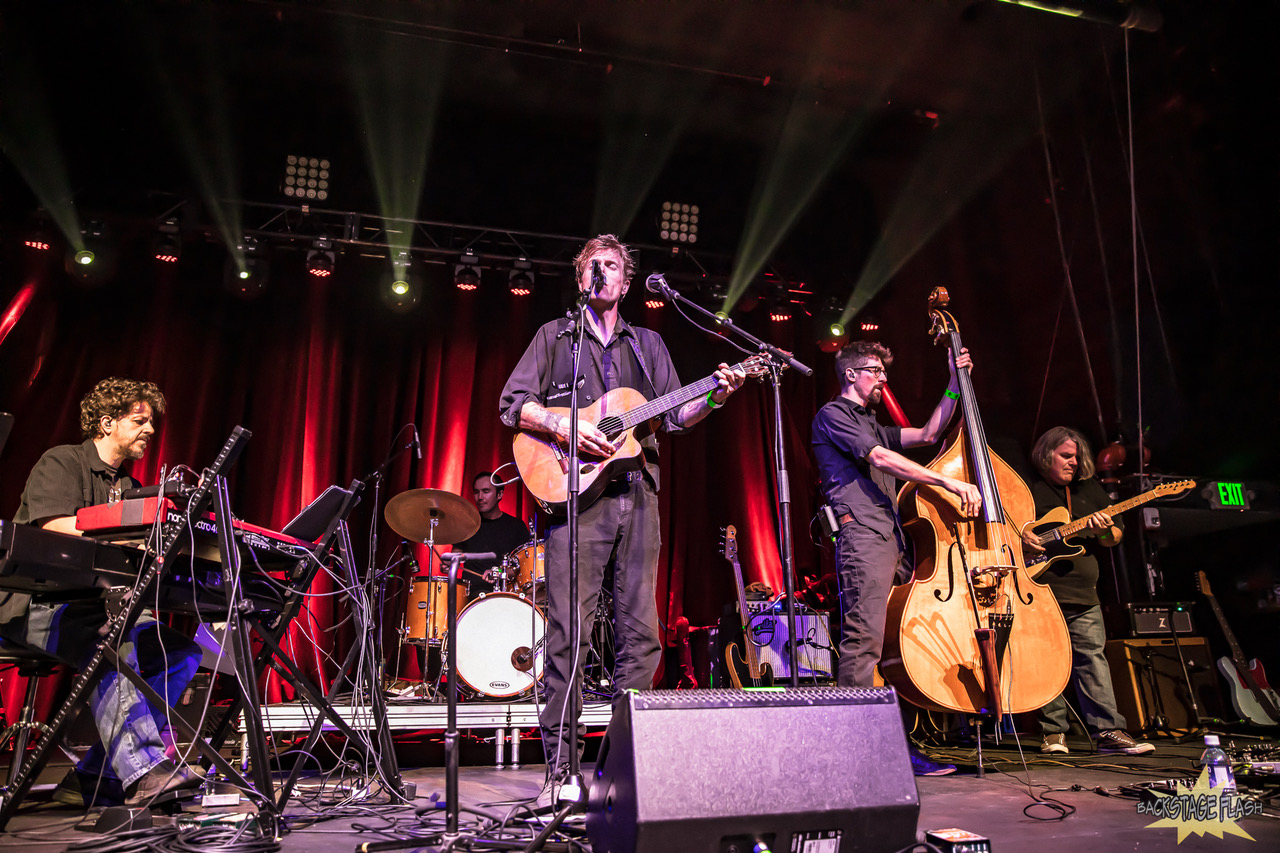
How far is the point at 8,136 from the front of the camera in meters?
6.64

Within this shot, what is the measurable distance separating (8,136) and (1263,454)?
9.91m

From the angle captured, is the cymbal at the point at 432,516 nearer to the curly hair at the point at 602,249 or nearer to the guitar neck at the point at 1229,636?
the curly hair at the point at 602,249

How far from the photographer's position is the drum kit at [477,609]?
5.81 metres

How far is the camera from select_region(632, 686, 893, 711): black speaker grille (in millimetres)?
1807

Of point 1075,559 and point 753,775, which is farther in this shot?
point 1075,559

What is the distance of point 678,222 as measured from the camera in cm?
Answer: 820

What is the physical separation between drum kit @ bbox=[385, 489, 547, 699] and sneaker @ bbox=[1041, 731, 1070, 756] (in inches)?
124

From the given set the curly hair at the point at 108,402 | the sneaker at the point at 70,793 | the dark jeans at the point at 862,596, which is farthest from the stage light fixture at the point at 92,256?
the dark jeans at the point at 862,596

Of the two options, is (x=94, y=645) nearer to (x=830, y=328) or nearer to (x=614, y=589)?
(x=614, y=589)

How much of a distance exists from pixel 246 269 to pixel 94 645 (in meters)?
4.98

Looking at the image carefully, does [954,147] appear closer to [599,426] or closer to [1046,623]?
[1046,623]

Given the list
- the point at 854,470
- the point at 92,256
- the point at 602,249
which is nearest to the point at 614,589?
the point at 602,249

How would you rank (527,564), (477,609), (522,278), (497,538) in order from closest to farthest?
(477,609) < (527,564) < (497,538) < (522,278)

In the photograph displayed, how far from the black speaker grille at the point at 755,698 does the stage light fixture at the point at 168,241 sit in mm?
7071
